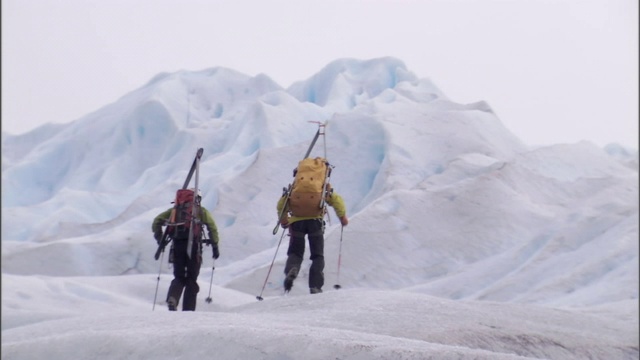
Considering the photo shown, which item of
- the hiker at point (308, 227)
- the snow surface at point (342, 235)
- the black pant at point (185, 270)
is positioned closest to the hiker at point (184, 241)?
the black pant at point (185, 270)

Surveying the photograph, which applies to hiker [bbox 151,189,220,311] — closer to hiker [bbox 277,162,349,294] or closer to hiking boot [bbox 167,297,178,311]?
hiking boot [bbox 167,297,178,311]

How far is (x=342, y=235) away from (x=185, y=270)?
22.9 feet

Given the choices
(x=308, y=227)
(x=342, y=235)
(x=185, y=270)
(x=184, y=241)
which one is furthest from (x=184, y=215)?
(x=342, y=235)

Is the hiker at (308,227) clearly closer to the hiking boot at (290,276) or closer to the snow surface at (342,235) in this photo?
the hiking boot at (290,276)

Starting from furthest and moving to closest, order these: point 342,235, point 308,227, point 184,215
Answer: point 342,235, point 308,227, point 184,215

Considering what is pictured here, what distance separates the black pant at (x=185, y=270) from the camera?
299 inches

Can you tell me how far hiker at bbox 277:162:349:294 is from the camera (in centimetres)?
803

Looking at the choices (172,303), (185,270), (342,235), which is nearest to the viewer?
(172,303)

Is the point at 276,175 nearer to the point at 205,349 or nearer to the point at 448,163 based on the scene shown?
the point at 448,163

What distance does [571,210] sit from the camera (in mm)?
20062

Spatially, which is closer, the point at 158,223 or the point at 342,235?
the point at 158,223

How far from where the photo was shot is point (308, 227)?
8.12 m

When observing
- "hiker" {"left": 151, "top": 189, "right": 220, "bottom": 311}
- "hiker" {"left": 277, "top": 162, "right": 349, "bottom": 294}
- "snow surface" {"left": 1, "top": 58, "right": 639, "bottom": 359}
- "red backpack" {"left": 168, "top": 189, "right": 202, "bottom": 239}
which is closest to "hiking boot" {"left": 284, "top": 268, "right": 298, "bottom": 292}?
"hiker" {"left": 277, "top": 162, "right": 349, "bottom": 294}

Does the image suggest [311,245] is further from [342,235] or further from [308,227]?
[342,235]
